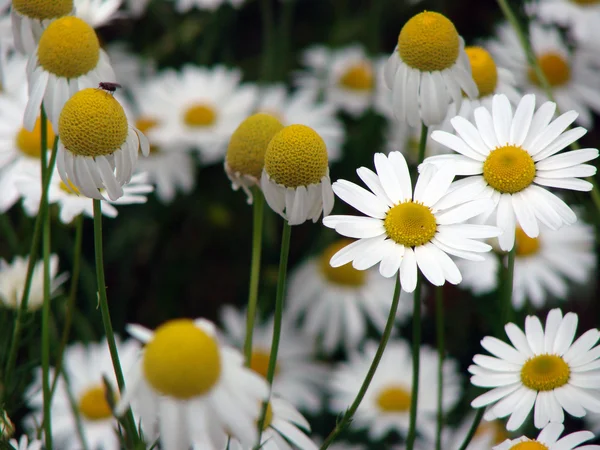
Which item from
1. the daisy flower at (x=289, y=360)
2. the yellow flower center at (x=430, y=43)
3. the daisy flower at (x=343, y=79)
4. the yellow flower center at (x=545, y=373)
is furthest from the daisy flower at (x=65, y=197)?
the daisy flower at (x=343, y=79)

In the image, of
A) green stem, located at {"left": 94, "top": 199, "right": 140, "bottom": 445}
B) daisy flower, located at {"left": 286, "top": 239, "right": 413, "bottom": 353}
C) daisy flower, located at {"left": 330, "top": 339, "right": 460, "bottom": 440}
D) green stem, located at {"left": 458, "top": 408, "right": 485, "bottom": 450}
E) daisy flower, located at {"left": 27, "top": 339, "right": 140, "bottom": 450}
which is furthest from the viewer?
daisy flower, located at {"left": 286, "top": 239, "right": 413, "bottom": 353}

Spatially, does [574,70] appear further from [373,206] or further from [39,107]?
[39,107]

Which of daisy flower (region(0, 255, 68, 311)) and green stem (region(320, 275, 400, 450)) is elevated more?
green stem (region(320, 275, 400, 450))

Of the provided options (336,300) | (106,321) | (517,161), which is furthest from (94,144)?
(336,300)

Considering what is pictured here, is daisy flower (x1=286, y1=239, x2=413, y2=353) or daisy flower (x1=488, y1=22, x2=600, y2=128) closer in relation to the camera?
daisy flower (x1=286, y1=239, x2=413, y2=353)

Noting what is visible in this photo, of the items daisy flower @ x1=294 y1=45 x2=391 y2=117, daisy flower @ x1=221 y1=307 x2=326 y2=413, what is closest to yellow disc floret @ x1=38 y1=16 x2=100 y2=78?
daisy flower @ x1=221 y1=307 x2=326 y2=413

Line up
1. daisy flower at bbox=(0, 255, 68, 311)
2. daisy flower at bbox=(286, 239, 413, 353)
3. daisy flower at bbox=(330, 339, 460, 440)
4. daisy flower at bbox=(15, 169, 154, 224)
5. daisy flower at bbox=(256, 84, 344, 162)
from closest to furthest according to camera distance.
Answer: daisy flower at bbox=(15, 169, 154, 224) → daisy flower at bbox=(0, 255, 68, 311) → daisy flower at bbox=(330, 339, 460, 440) → daisy flower at bbox=(286, 239, 413, 353) → daisy flower at bbox=(256, 84, 344, 162)

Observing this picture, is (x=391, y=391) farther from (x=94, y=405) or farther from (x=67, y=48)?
(x=67, y=48)

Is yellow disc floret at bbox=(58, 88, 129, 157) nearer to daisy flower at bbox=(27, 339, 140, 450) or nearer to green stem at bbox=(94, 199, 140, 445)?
green stem at bbox=(94, 199, 140, 445)
